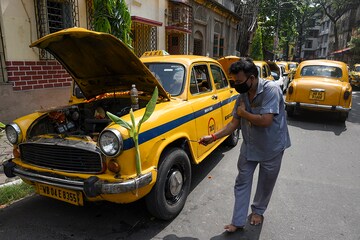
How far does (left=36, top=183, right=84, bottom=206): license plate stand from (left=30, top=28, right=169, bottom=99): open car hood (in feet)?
5.07

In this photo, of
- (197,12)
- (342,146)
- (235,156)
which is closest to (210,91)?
(235,156)

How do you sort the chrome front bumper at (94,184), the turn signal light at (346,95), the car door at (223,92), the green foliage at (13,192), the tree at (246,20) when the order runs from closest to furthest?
the chrome front bumper at (94,184) → the green foliage at (13,192) → the car door at (223,92) → the turn signal light at (346,95) → the tree at (246,20)

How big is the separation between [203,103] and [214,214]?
1.53 meters

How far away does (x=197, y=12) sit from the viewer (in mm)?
15625

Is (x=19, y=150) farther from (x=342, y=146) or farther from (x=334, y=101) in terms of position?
(x=334, y=101)

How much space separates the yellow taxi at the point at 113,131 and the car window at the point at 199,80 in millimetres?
16

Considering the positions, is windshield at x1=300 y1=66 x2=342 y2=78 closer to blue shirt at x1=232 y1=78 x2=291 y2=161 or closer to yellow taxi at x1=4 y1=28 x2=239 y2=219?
yellow taxi at x1=4 y1=28 x2=239 y2=219

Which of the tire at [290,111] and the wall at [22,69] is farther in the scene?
the tire at [290,111]

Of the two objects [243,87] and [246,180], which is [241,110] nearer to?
[243,87]

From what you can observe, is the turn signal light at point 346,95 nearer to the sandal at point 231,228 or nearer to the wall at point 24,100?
the sandal at point 231,228

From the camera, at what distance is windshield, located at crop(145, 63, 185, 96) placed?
3.92 meters

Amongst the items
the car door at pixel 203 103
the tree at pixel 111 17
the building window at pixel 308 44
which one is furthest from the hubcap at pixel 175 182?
the building window at pixel 308 44

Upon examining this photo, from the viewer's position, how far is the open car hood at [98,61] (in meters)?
3.03

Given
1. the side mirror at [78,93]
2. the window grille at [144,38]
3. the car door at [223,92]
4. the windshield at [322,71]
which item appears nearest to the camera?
the side mirror at [78,93]
